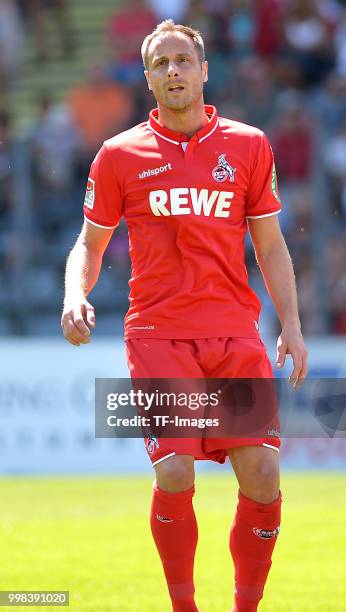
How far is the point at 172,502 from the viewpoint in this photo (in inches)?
213

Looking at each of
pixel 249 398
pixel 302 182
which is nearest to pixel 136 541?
pixel 249 398

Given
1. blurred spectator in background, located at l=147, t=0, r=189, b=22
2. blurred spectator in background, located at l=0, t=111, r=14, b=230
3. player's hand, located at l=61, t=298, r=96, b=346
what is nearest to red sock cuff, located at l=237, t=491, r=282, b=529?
player's hand, located at l=61, t=298, r=96, b=346

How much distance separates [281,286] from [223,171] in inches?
23.2

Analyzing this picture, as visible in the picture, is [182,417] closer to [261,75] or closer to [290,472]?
[290,472]

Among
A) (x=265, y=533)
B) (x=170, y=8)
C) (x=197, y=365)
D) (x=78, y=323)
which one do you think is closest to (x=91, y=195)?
(x=78, y=323)

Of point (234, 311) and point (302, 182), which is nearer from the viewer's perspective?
point (234, 311)

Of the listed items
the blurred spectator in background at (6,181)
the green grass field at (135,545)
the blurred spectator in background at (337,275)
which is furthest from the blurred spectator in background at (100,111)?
the green grass field at (135,545)

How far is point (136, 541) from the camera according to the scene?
343 inches

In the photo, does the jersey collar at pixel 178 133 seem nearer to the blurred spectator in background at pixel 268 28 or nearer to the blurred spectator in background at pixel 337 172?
the blurred spectator in background at pixel 337 172

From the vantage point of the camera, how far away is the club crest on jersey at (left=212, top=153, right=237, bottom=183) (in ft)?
18.3

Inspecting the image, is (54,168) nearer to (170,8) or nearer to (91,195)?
(170,8)

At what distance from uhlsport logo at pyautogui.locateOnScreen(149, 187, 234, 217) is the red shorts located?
1.86 ft

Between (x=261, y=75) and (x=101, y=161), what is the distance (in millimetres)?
10508

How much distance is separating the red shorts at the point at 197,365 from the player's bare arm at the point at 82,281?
34cm
